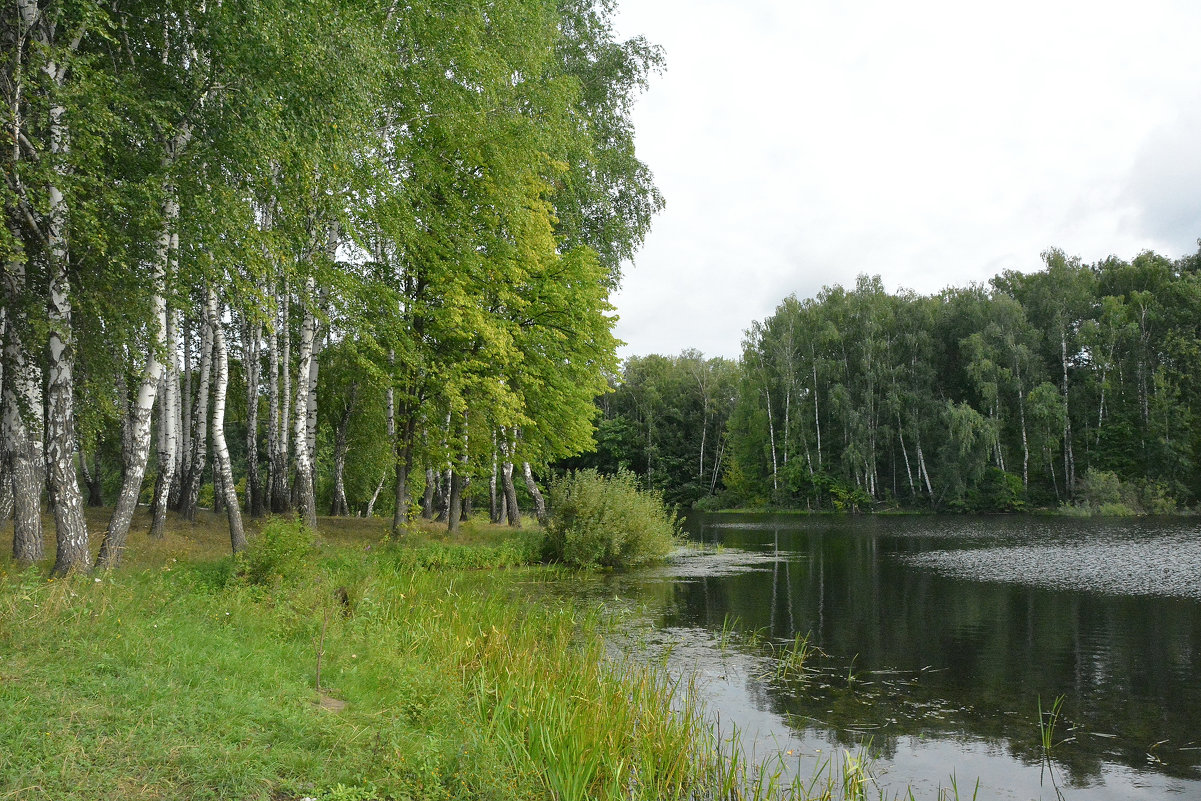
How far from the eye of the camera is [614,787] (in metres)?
5.34

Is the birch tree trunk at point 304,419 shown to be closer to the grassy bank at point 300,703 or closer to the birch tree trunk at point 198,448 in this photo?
the birch tree trunk at point 198,448

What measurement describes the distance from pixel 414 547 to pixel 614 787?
13.8 m

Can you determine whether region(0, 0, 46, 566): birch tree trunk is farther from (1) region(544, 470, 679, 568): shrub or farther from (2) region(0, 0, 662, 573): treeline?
(1) region(544, 470, 679, 568): shrub

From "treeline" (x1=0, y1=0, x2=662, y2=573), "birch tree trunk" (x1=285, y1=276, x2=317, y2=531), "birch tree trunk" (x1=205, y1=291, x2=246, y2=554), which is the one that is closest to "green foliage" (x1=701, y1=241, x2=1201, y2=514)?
"treeline" (x1=0, y1=0, x2=662, y2=573)

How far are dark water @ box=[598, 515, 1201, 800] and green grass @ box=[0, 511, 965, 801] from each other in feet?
4.06

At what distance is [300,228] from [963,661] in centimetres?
1297

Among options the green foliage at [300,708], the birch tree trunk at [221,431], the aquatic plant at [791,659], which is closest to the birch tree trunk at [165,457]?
the birch tree trunk at [221,431]

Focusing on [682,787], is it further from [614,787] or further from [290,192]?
[290,192]

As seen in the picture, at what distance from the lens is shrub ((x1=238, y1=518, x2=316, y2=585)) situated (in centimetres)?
1073

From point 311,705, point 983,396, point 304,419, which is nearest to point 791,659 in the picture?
point 311,705

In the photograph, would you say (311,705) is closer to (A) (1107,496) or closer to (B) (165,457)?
(B) (165,457)

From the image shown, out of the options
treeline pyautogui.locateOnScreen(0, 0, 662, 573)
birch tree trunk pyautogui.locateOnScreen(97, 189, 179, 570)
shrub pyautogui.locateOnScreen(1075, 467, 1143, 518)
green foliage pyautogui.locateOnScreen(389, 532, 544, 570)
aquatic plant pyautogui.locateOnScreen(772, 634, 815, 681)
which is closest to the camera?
treeline pyautogui.locateOnScreen(0, 0, 662, 573)

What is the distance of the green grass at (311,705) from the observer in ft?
15.0

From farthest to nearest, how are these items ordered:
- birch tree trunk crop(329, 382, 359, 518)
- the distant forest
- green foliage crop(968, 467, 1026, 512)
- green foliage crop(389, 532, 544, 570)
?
green foliage crop(968, 467, 1026, 512), the distant forest, birch tree trunk crop(329, 382, 359, 518), green foliage crop(389, 532, 544, 570)
